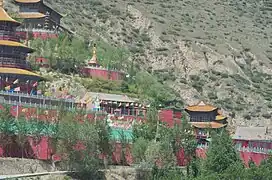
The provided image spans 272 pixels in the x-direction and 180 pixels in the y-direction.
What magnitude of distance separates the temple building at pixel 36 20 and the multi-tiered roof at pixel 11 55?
14881mm

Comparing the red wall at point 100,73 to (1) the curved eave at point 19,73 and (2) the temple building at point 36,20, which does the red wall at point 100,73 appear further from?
(1) the curved eave at point 19,73

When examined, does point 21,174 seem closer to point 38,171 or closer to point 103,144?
point 38,171

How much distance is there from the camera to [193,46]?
133 meters

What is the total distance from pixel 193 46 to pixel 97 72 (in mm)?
40873

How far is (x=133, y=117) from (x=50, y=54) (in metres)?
18.3

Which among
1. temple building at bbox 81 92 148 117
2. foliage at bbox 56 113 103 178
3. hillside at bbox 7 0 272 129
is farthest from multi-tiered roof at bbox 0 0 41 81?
hillside at bbox 7 0 272 129

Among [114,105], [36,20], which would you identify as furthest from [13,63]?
[36,20]

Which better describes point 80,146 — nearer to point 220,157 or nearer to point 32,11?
point 220,157

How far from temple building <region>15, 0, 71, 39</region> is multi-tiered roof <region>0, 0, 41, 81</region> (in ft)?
48.8

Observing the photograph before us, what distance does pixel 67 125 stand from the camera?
65.4 m

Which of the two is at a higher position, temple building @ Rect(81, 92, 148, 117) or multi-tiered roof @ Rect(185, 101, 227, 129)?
temple building @ Rect(81, 92, 148, 117)

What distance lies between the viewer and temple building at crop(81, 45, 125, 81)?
312ft

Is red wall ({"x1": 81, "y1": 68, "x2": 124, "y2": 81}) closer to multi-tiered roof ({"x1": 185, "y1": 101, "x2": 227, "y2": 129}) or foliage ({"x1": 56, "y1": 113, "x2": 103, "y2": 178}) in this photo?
multi-tiered roof ({"x1": 185, "y1": 101, "x2": 227, "y2": 129})

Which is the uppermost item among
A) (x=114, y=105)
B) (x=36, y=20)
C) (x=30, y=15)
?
(x=30, y=15)
